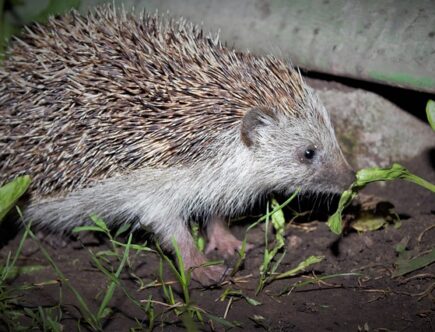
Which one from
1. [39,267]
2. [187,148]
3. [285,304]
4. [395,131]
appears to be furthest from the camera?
[395,131]

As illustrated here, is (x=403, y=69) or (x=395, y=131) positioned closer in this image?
(x=403, y=69)

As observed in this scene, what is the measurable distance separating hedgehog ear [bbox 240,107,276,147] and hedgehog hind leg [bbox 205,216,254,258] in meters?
0.81

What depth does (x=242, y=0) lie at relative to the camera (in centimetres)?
501

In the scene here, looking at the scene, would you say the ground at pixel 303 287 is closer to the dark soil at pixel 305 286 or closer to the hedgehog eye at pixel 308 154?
the dark soil at pixel 305 286

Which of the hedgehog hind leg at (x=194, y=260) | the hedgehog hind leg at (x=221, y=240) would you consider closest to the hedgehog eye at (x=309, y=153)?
the hedgehog hind leg at (x=221, y=240)

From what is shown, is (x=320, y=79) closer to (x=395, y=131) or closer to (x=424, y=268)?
(x=395, y=131)

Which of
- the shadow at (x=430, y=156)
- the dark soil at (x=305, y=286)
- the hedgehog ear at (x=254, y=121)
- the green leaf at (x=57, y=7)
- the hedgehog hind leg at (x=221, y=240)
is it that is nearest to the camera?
the dark soil at (x=305, y=286)


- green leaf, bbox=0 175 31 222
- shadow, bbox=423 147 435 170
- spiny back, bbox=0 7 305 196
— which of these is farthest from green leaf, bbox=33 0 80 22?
shadow, bbox=423 147 435 170

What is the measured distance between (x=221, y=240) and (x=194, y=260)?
392 millimetres

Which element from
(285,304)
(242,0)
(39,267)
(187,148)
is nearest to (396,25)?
(242,0)

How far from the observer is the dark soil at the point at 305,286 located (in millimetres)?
3301

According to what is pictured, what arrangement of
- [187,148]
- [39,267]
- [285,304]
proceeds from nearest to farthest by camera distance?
[285,304] < [187,148] < [39,267]

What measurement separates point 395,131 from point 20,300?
9.61ft

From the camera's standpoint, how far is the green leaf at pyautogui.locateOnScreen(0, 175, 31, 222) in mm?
3623
